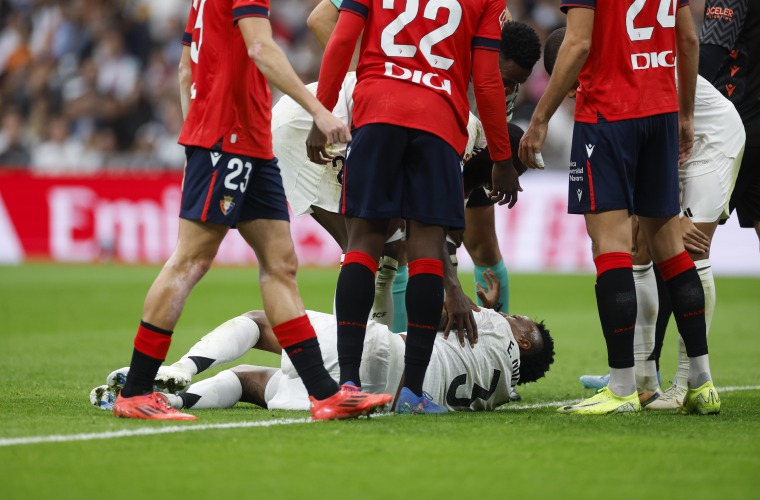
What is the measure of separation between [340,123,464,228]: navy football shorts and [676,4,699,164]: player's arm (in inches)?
55.0

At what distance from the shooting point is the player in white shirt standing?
6200 mm

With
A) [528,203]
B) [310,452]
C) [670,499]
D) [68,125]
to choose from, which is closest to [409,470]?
[310,452]

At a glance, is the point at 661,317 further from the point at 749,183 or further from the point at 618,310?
the point at 618,310

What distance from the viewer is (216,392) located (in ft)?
19.1

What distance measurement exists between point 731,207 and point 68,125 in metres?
16.0

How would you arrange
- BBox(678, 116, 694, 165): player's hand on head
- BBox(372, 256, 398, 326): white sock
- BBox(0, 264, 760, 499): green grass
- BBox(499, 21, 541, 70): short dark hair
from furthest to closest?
BBox(372, 256, 398, 326): white sock
BBox(499, 21, 541, 70): short dark hair
BBox(678, 116, 694, 165): player's hand on head
BBox(0, 264, 760, 499): green grass

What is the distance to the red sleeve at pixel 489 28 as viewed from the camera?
561 cm

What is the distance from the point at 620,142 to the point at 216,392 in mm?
2389

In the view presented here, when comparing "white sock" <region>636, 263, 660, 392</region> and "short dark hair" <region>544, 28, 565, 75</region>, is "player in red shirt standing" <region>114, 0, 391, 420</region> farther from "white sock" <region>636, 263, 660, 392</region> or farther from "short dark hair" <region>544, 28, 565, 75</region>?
"short dark hair" <region>544, 28, 565, 75</region>

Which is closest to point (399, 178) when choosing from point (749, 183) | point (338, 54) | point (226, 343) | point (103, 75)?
point (338, 54)

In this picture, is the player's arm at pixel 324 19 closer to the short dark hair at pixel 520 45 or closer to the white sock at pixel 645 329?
the short dark hair at pixel 520 45

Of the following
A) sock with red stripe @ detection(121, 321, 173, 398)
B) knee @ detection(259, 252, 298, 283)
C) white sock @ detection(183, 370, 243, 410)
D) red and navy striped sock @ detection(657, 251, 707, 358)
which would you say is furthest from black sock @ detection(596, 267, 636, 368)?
sock with red stripe @ detection(121, 321, 173, 398)

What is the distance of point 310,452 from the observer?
13.8 feet

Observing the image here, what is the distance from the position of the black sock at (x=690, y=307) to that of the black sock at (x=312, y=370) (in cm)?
187
